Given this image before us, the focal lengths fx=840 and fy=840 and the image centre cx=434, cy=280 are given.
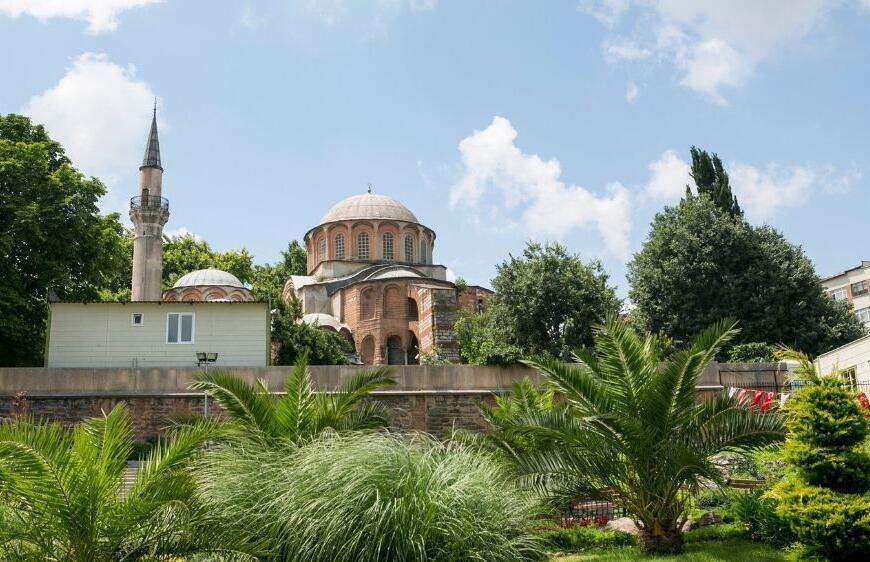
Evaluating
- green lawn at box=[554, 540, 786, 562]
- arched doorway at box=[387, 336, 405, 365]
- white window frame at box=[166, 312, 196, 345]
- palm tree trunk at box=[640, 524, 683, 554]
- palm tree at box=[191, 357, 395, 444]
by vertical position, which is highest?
arched doorway at box=[387, 336, 405, 365]

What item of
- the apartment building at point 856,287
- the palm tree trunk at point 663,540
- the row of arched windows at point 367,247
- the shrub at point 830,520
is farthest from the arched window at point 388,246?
the shrub at point 830,520

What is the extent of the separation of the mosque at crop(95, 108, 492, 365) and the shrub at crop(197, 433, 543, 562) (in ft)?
87.7

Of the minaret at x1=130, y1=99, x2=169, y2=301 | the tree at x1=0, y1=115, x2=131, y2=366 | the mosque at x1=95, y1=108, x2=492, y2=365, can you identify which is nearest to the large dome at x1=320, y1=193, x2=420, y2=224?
the mosque at x1=95, y1=108, x2=492, y2=365

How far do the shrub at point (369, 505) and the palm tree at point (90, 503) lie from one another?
52cm

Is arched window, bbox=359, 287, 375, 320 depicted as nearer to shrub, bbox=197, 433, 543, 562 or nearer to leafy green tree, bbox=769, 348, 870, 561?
shrub, bbox=197, 433, 543, 562

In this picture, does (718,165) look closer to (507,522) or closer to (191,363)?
(191,363)

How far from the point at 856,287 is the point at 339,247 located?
102ft

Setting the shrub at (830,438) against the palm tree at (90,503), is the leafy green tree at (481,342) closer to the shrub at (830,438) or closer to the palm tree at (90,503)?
the shrub at (830,438)

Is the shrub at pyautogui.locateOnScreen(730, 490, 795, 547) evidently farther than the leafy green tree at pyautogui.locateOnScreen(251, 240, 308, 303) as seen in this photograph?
No

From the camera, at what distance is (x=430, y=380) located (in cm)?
2123

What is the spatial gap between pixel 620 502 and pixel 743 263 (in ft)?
73.1

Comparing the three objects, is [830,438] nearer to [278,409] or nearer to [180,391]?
[278,409]

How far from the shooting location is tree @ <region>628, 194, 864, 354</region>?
28906 mm

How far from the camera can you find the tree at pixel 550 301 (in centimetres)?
3000
